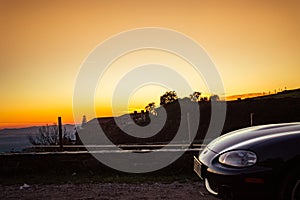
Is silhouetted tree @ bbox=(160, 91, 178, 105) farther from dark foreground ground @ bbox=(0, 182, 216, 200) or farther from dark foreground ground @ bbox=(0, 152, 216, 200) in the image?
dark foreground ground @ bbox=(0, 182, 216, 200)

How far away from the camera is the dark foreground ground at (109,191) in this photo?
6.16 metres

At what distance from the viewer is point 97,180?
7.65m

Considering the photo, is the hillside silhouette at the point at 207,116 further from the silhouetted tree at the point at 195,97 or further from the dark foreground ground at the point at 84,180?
the dark foreground ground at the point at 84,180

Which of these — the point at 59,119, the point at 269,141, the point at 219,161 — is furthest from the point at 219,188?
the point at 59,119

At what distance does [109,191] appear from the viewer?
259 inches

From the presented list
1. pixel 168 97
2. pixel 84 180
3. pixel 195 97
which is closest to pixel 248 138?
pixel 84 180

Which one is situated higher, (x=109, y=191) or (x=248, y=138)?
(x=248, y=138)

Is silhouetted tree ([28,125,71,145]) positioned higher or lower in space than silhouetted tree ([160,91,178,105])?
lower

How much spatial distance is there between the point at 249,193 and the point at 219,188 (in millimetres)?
354

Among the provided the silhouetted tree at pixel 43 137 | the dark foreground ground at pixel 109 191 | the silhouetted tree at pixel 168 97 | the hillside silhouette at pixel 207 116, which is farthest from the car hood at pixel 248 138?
the silhouetted tree at pixel 168 97

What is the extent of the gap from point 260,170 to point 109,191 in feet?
10.9

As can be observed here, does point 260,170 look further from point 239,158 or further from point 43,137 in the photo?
point 43,137

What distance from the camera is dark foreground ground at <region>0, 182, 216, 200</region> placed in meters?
6.16

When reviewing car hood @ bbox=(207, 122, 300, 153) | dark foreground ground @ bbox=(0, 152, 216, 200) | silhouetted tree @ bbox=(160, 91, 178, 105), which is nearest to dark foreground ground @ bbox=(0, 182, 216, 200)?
dark foreground ground @ bbox=(0, 152, 216, 200)
